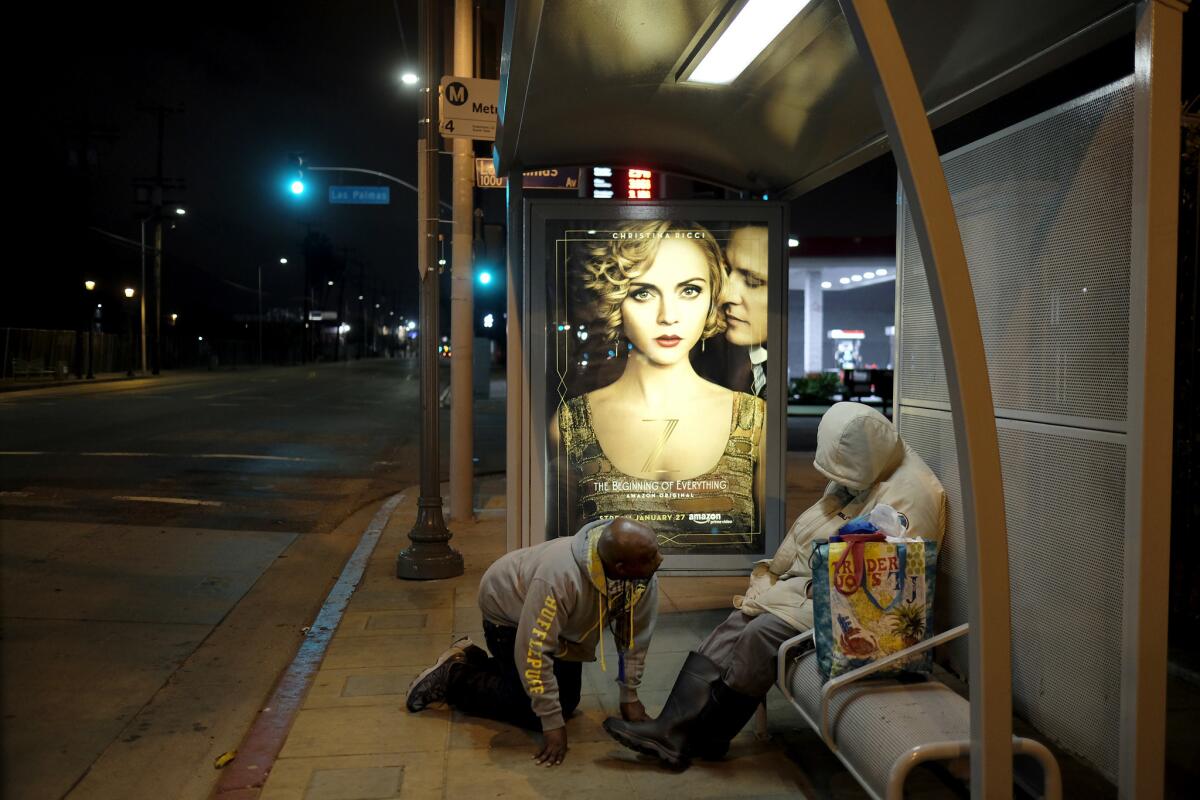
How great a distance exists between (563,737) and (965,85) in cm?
336

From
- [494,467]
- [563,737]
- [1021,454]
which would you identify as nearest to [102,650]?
[563,737]

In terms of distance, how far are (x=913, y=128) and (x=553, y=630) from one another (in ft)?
8.12

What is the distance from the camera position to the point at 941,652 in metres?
4.73

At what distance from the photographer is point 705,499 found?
7.41 metres

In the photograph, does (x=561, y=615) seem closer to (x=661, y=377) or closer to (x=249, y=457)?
(x=661, y=377)

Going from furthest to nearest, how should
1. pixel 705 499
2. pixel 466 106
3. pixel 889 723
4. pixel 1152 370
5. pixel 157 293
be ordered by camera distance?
pixel 157 293
pixel 466 106
pixel 705 499
pixel 889 723
pixel 1152 370

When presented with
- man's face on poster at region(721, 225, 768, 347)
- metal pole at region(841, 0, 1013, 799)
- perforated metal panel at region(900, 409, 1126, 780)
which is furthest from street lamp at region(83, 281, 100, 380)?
metal pole at region(841, 0, 1013, 799)

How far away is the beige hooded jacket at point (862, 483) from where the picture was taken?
445cm

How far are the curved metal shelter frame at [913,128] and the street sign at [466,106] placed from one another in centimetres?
190

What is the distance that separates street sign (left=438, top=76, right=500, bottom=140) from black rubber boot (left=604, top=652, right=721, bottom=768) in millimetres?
5825

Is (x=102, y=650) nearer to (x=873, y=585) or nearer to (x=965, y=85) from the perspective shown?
(x=873, y=585)

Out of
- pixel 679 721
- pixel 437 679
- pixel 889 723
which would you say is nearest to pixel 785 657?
pixel 679 721

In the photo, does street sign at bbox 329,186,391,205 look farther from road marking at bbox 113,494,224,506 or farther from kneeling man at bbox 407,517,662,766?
kneeling man at bbox 407,517,662,766

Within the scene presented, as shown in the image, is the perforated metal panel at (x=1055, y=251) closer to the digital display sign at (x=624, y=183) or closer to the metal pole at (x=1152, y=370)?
the metal pole at (x=1152, y=370)
